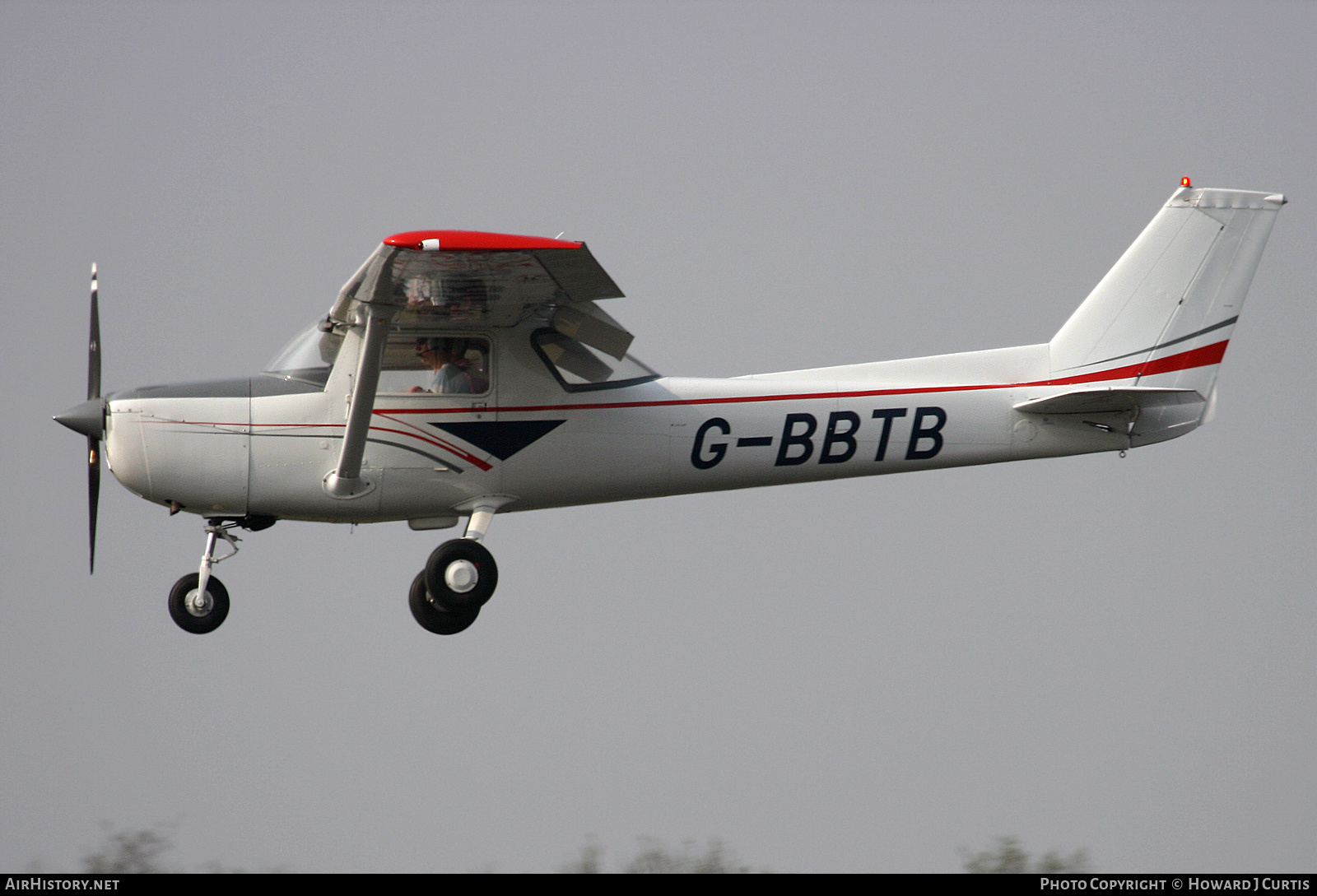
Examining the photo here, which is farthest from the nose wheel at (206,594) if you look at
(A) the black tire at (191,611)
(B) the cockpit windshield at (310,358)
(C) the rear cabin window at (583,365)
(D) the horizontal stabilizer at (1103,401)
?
(D) the horizontal stabilizer at (1103,401)

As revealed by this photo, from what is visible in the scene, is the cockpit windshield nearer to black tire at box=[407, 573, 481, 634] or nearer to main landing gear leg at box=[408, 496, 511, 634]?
main landing gear leg at box=[408, 496, 511, 634]

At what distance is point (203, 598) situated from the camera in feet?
37.8

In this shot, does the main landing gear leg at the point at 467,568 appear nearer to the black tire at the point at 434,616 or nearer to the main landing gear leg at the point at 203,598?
the black tire at the point at 434,616

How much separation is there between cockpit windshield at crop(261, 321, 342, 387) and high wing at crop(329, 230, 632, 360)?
1.12ft

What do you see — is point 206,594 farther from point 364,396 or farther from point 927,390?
point 927,390

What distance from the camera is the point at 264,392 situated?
36.4 feet

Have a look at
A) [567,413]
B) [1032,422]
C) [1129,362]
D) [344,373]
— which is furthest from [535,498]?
[1129,362]

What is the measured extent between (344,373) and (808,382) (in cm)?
337

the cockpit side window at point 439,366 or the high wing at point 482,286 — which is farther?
the cockpit side window at point 439,366

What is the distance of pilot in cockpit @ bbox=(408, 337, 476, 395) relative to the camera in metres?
11.1

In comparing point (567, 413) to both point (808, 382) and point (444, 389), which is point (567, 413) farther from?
point (808, 382)

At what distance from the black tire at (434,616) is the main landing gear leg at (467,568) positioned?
0.36 m

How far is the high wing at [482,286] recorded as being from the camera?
9422 mm

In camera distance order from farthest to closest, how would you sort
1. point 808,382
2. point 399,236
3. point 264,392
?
1. point 808,382
2. point 264,392
3. point 399,236
